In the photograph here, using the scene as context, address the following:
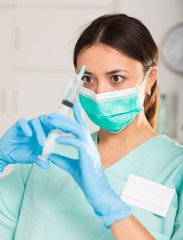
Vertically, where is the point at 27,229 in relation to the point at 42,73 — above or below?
above

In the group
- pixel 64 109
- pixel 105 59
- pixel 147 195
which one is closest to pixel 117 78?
pixel 105 59

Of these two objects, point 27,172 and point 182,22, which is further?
point 182,22

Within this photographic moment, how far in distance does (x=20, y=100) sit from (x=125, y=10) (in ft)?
4.06

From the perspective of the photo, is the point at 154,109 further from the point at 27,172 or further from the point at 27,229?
the point at 27,229

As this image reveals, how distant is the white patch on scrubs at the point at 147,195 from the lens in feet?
3.10

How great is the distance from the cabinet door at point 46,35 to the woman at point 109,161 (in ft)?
5.81

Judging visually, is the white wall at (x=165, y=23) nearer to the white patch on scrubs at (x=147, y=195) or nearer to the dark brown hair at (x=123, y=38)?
the dark brown hair at (x=123, y=38)

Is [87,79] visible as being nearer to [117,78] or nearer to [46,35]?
[117,78]

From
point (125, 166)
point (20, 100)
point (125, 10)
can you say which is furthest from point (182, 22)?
point (125, 166)

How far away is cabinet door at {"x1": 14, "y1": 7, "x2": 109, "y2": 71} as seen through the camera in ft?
9.52

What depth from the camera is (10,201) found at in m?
1.09

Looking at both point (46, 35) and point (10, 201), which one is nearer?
point (10, 201)

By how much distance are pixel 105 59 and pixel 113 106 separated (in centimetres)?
16

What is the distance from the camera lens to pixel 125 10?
2.80 m
